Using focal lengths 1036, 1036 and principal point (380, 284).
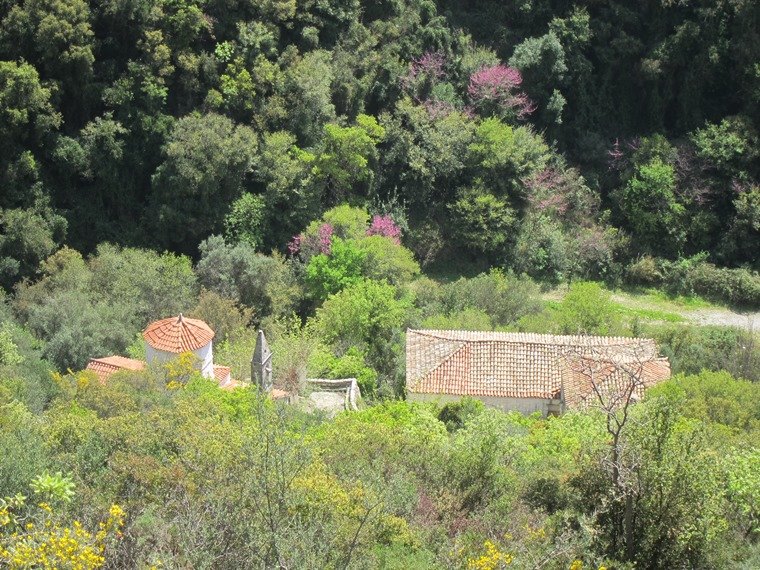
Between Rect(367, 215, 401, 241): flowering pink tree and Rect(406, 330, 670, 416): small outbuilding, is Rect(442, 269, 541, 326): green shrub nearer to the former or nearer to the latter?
Rect(367, 215, 401, 241): flowering pink tree

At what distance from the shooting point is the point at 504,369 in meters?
27.0

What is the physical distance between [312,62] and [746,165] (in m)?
Result: 16.1

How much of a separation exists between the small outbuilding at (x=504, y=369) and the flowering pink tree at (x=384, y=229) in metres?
7.29

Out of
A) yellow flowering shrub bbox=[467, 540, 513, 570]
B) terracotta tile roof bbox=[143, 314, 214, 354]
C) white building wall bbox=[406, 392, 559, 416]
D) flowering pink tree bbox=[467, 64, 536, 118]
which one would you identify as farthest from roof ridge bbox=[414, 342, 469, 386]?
yellow flowering shrub bbox=[467, 540, 513, 570]

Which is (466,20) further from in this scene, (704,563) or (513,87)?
(704,563)

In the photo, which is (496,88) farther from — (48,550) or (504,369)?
(48,550)

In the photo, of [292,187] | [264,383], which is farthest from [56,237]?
[264,383]

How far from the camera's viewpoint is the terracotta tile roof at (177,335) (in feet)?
80.6

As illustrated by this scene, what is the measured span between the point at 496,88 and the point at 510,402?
1486 centimetres

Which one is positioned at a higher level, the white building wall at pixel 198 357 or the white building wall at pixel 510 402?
the white building wall at pixel 198 357

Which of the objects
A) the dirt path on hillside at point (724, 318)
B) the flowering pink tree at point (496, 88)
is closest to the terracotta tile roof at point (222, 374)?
the flowering pink tree at point (496, 88)

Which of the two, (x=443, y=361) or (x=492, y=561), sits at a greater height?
(x=492, y=561)

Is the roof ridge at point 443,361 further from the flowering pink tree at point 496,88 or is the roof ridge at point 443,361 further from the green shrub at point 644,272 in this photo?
the flowering pink tree at point 496,88

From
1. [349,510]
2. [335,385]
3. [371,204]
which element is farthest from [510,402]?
[349,510]
